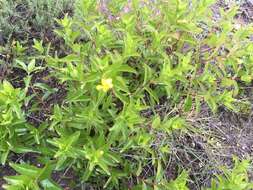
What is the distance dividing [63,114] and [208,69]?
84 cm

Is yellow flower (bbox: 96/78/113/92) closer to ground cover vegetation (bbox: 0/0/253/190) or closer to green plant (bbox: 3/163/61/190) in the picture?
ground cover vegetation (bbox: 0/0/253/190)

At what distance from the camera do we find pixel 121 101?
220 cm

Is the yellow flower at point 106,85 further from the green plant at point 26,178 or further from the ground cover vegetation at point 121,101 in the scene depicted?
the green plant at point 26,178

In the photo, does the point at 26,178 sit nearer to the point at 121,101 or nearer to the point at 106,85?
the point at 106,85

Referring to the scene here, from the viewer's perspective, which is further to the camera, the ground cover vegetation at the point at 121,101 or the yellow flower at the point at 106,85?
the ground cover vegetation at the point at 121,101

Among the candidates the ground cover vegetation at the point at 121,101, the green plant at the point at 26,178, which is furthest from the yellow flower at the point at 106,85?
the green plant at the point at 26,178

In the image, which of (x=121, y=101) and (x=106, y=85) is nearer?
(x=106, y=85)

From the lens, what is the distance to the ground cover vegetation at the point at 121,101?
1.96 m

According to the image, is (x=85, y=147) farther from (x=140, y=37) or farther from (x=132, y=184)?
(x=140, y=37)

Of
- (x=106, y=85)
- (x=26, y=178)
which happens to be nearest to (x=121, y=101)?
(x=106, y=85)

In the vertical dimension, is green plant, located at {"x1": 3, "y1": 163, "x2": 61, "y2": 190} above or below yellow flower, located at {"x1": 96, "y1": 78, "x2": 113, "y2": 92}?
below

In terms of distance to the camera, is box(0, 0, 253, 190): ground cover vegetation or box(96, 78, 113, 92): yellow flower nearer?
box(96, 78, 113, 92): yellow flower

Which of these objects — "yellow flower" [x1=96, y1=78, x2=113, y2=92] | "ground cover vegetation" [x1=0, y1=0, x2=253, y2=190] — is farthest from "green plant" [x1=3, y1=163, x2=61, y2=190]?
"yellow flower" [x1=96, y1=78, x2=113, y2=92]

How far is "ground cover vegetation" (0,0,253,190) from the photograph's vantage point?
1957 millimetres
